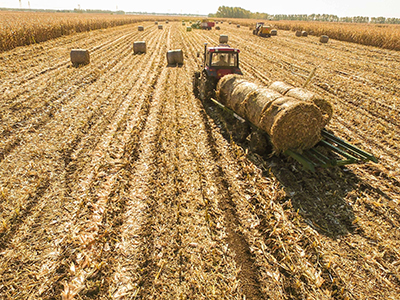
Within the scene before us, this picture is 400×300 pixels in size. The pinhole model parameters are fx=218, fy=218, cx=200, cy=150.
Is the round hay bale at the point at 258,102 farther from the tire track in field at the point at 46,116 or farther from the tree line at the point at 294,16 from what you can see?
the tree line at the point at 294,16

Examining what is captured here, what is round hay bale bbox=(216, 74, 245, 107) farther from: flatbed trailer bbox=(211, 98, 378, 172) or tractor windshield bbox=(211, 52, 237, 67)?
tractor windshield bbox=(211, 52, 237, 67)

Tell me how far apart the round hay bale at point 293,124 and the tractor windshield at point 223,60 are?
15.6 feet

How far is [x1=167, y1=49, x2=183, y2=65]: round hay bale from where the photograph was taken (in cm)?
1683

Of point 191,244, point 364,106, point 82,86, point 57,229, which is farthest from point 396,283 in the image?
point 82,86

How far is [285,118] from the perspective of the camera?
5836mm

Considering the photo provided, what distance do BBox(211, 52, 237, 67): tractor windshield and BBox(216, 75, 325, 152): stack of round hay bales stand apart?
3674 mm

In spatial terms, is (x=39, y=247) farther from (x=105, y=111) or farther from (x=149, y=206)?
(x=105, y=111)

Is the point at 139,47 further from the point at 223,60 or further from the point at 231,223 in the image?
the point at 231,223

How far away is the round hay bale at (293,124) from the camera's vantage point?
584 centimetres

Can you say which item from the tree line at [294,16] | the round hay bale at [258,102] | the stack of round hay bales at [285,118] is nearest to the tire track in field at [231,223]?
the round hay bale at [258,102]

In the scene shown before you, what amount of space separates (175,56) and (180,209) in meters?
14.6

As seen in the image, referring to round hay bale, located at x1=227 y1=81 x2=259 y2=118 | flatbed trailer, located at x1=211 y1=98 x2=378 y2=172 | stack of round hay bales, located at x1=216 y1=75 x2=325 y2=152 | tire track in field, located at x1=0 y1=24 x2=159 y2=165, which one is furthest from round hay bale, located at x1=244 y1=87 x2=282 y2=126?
tire track in field, located at x1=0 y1=24 x2=159 y2=165

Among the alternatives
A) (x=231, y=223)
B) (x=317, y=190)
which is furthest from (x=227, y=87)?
(x=231, y=223)

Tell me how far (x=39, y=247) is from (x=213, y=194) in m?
3.92
